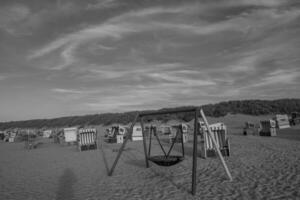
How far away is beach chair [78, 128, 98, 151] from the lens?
14891 millimetres

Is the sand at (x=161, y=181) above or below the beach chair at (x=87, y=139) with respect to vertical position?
below

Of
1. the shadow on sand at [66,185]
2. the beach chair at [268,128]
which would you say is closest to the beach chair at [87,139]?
the shadow on sand at [66,185]

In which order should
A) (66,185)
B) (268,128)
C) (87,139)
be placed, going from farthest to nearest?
(268,128) < (87,139) < (66,185)

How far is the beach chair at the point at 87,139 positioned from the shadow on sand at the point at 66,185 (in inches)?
233

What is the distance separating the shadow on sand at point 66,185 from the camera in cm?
578

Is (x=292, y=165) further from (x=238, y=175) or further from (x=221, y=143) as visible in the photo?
(x=221, y=143)

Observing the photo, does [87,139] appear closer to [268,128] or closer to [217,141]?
[217,141]

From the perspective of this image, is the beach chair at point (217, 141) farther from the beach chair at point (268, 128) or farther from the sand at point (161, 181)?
the beach chair at point (268, 128)

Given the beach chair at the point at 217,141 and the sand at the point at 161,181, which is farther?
the beach chair at the point at 217,141

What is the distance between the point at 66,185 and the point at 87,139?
27.9 feet

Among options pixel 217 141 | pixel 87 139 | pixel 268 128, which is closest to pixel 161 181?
pixel 217 141

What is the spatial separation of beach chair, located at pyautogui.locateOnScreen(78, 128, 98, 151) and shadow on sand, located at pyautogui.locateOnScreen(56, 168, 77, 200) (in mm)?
5929

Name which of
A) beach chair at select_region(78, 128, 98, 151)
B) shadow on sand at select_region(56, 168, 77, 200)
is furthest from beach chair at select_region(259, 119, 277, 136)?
shadow on sand at select_region(56, 168, 77, 200)

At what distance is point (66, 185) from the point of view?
271 inches
